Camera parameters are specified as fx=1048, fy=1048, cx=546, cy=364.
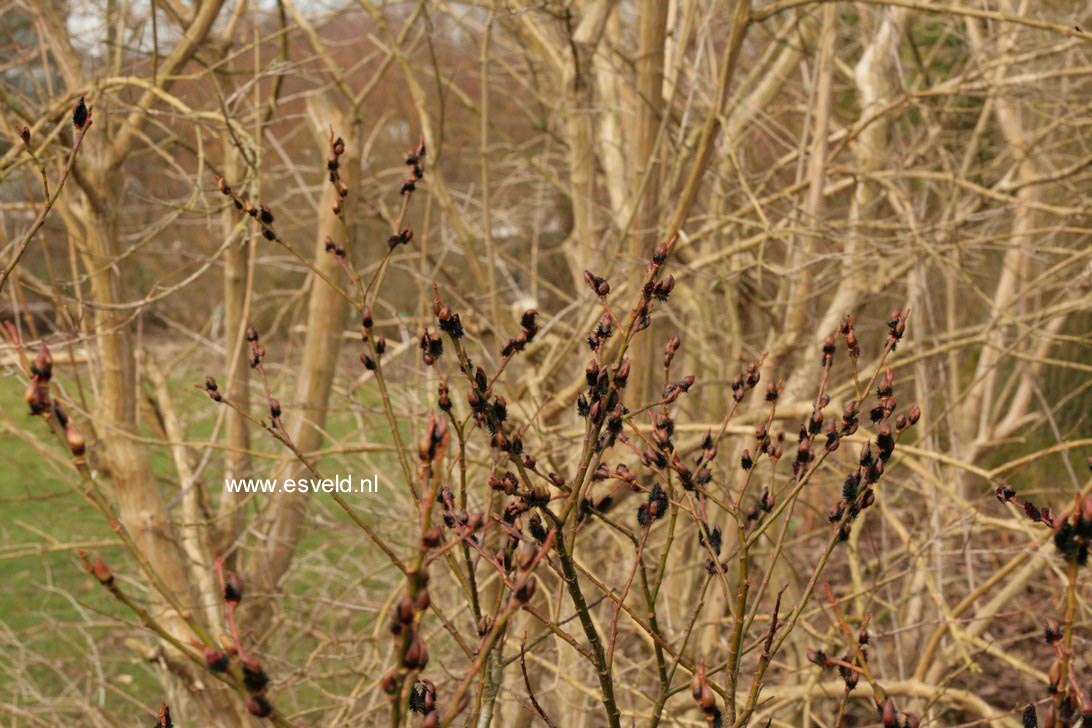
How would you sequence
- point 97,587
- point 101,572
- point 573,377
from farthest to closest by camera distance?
point 97,587
point 573,377
point 101,572

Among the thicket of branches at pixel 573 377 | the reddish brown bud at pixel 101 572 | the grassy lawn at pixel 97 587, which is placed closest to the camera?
the reddish brown bud at pixel 101 572

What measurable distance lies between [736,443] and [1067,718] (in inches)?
135

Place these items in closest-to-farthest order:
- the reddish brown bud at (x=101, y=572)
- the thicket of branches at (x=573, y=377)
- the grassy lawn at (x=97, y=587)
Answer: the reddish brown bud at (x=101, y=572), the thicket of branches at (x=573, y=377), the grassy lawn at (x=97, y=587)

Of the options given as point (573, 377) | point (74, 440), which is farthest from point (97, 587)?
point (74, 440)

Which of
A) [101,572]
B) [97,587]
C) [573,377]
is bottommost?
[97,587]

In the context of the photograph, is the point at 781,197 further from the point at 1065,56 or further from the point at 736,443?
the point at 1065,56

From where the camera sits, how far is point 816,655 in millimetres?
1225

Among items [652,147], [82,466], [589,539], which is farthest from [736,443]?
[82,466]

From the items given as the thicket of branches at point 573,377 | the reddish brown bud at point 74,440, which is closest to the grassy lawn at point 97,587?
the thicket of branches at point 573,377

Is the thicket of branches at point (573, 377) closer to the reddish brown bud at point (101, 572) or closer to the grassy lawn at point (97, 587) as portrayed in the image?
the reddish brown bud at point (101, 572)

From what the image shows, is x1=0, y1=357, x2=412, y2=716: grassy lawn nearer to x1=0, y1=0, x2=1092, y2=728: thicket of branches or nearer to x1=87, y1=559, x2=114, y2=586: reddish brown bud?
x1=0, y1=0, x2=1092, y2=728: thicket of branches

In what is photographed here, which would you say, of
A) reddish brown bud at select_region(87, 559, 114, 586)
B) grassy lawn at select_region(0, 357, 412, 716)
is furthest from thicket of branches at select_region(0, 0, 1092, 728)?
grassy lawn at select_region(0, 357, 412, 716)

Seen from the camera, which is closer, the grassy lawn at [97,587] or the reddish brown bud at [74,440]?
the reddish brown bud at [74,440]

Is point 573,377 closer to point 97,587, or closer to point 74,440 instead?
point 74,440
